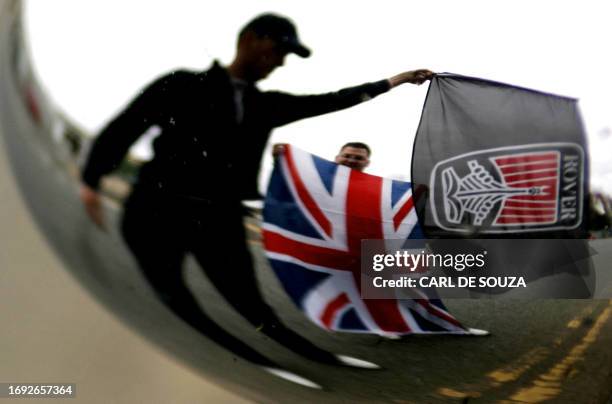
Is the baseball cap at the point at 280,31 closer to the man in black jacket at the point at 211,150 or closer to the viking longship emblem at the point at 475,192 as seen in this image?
the man in black jacket at the point at 211,150

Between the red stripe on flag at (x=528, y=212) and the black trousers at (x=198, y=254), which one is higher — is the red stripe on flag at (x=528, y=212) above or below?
above

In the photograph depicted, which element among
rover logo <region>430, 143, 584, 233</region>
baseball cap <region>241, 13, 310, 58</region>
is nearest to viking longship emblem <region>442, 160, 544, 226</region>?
rover logo <region>430, 143, 584, 233</region>

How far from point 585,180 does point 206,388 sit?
77cm

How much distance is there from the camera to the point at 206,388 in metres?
1.02

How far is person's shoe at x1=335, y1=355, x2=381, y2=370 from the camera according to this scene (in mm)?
441

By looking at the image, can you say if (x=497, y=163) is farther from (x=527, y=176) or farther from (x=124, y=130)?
(x=124, y=130)

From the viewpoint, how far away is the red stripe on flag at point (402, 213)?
1.29 feet

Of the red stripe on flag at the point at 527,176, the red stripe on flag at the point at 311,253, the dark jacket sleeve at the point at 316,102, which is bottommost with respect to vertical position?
the red stripe on flag at the point at 311,253

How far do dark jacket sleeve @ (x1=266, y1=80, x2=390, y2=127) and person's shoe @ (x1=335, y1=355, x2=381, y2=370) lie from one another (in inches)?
6.6

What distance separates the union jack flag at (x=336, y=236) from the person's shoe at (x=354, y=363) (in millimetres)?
28

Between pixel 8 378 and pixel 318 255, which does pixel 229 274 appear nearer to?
pixel 318 255

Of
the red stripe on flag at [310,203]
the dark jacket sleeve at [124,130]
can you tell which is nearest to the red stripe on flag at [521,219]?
the red stripe on flag at [310,203]

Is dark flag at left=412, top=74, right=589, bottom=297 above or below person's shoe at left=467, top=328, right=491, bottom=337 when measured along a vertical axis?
above

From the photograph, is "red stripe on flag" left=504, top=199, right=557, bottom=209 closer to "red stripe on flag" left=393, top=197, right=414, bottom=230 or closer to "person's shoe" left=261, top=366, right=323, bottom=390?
"red stripe on flag" left=393, top=197, right=414, bottom=230
